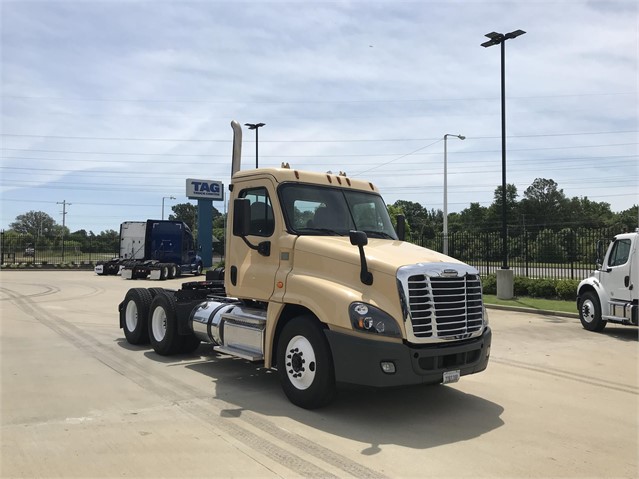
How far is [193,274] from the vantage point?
33812 millimetres

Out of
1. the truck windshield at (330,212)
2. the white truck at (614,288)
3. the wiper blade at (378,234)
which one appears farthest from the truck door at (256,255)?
the white truck at (614,288)

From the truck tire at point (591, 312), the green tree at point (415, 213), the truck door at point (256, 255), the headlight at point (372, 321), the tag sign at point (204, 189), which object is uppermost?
the green tree at point (415, 213)

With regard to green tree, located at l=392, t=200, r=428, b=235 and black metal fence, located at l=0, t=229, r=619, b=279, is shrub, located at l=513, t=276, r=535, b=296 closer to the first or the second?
black metal fence, located at l=0, t=229, r=619, b=279

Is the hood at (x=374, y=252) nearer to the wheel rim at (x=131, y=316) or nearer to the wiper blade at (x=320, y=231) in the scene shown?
the wiper blade at (x=320, y=231)

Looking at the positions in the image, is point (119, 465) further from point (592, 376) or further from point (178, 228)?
point (178, 228)

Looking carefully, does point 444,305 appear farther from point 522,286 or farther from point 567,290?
point 522,286

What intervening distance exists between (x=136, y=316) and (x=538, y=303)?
Answer: 1315 cm

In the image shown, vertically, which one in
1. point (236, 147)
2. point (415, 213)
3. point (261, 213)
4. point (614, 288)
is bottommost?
point (614, 288)

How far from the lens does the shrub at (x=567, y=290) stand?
17797 mm

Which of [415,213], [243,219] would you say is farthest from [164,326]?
[415,213]

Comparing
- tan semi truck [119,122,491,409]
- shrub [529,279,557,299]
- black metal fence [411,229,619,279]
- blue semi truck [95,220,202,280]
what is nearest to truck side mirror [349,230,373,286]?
tan semi truck [119,122,491,409]

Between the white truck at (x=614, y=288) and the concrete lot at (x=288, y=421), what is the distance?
2.63m

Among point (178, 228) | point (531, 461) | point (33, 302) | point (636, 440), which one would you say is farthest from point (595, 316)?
point (178, 228)

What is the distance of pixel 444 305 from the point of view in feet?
17.8
